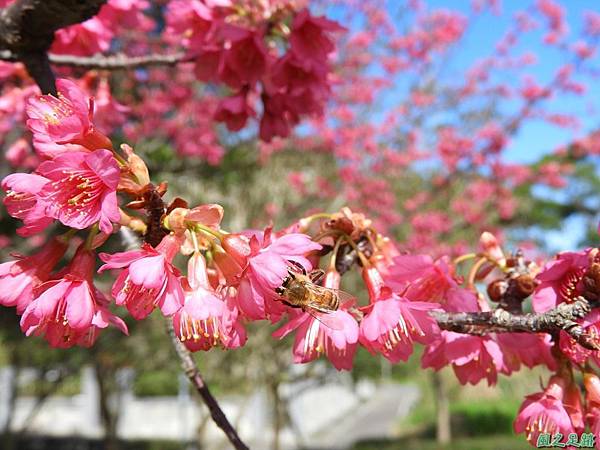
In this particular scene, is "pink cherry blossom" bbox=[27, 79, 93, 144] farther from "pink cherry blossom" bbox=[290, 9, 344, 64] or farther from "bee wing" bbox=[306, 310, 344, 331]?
"pink cherry blossom" bbox=[290, 9, 344, 64]

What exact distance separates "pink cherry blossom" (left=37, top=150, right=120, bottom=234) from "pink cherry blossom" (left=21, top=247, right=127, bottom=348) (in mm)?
95

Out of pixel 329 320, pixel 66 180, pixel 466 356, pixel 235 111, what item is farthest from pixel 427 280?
pixel 235 111

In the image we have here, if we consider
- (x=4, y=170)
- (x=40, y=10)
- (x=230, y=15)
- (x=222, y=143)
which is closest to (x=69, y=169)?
(x=40, y=10)

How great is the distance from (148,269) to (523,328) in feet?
2.27

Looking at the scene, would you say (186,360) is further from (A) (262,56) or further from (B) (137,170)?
(A) (262,56)

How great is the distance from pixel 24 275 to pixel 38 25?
647mm

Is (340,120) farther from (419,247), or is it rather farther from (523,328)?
(523,328)

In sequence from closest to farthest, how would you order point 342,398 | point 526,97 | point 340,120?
point 340,120 < point 526,97 < point 342,398

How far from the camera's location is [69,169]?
96 cm

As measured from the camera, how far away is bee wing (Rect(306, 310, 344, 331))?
1.10 m

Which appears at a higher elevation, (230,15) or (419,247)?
(419,247)

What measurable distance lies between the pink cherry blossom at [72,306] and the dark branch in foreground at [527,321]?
654 mm

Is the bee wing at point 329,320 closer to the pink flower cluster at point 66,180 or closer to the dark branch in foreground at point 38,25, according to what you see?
the pink flower cluster at point 66,180

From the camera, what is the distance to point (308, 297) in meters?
1.09
